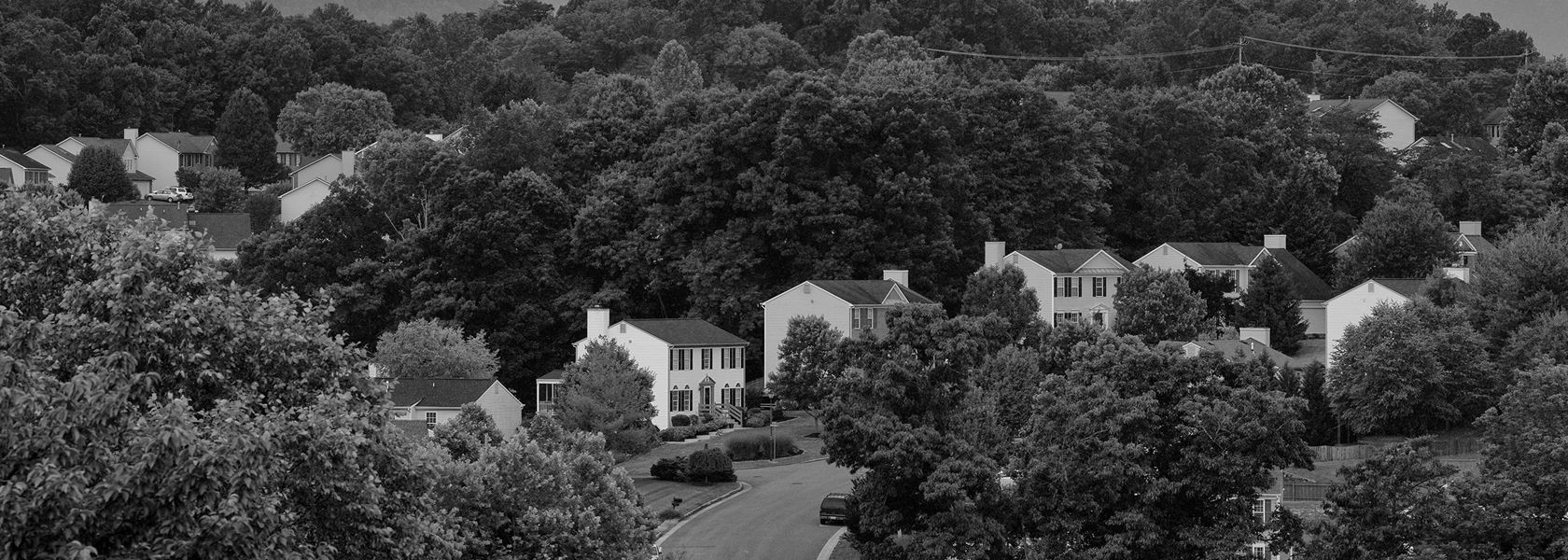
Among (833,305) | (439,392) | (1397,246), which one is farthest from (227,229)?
(1397,246)

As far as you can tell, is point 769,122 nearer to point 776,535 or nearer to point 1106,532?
point 776,535

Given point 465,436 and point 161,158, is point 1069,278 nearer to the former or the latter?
point 465,436

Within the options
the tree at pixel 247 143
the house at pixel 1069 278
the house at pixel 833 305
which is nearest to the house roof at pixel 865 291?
the house at pixel 833 305

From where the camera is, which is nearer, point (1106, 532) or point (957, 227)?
point (1106, 532)

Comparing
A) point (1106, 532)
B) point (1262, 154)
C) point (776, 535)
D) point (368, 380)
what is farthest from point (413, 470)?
point (1262, 154)

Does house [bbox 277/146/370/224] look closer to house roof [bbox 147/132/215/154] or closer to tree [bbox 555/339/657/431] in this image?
house roof [bbox 147/132/215/154]

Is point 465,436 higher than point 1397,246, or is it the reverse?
point 1397,246
